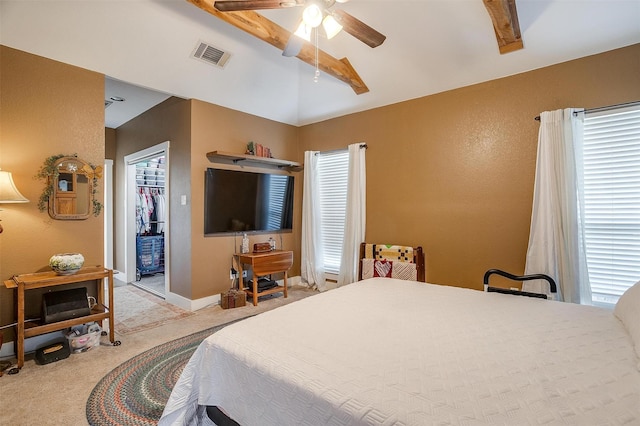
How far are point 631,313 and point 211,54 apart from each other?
156 inches

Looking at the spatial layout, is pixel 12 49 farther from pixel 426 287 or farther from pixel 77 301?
pixel 426 287

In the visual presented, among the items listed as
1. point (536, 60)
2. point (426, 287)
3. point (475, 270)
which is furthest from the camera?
point (475, 270)

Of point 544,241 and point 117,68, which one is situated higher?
point 117,68

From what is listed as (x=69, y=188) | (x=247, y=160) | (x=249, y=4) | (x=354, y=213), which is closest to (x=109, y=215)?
(x=69, y=188)

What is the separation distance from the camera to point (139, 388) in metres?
2.12

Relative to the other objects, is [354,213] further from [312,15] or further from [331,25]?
[312,15]

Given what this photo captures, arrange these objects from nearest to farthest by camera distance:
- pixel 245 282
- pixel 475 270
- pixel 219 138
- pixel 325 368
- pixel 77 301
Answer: pixel 325 368
pixel 77 301
pixel 475 270
pixel 219 138
pixel 245 282

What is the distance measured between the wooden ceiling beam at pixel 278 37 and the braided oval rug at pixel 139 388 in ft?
9.22

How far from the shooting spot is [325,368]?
1.15m

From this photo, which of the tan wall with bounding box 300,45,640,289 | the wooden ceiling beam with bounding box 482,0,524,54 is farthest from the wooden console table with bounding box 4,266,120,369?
the wooden ceiling beam with bounding box 482,0,524,54

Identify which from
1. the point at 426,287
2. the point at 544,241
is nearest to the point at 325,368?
the point at 426,287

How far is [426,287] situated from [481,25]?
239cm

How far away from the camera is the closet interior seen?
5633 millimetres

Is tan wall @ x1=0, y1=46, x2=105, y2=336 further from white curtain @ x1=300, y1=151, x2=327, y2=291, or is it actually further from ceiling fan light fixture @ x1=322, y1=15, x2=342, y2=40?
white curtain @ x1=300, y1=151, x2=327, y2=291
